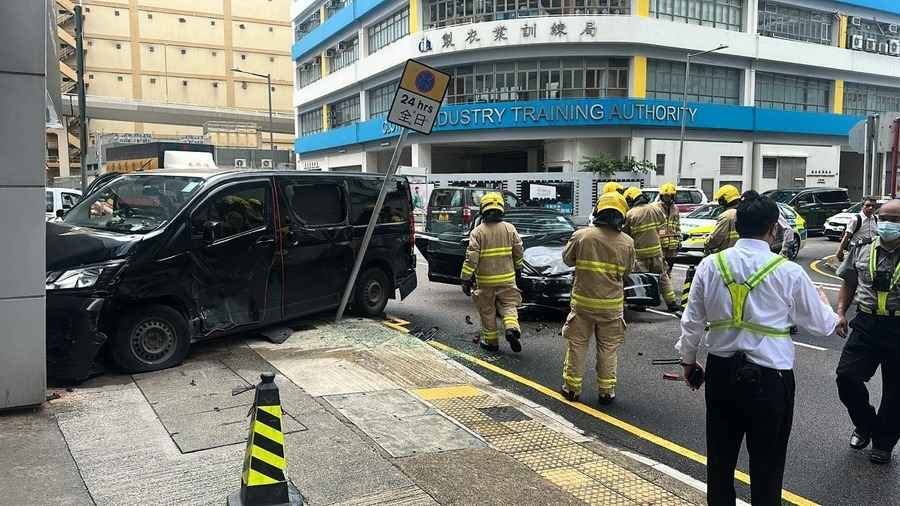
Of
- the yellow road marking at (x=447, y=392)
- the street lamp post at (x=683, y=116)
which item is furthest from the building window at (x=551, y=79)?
the yellow road marking at (x=447, y=392)

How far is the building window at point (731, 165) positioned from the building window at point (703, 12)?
6.95 meters

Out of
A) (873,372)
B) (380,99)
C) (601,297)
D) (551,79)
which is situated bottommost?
(873,372)

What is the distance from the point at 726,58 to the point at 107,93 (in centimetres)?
5537

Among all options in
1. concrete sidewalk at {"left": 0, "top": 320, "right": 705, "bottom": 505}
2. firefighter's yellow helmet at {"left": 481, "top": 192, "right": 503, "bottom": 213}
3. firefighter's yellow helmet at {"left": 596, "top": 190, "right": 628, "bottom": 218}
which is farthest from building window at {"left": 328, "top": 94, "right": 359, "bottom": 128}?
concrete sidewalk at {"left": 0, "top": 320, "right": 705, "bottom": 505}

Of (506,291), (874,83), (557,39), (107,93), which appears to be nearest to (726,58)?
(557,39)

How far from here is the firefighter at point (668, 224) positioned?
36.5 ft

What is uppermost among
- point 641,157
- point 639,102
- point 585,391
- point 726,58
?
point 726,58

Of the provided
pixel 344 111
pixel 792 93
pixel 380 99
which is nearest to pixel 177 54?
pixel 344 111

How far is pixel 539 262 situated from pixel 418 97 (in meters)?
2.89

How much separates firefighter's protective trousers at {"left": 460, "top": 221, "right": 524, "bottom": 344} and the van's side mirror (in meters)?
2.62

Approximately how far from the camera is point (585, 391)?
649 centimetres

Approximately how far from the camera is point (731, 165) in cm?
3891

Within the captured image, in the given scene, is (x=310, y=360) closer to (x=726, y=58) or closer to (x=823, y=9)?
(x=726, y=58)

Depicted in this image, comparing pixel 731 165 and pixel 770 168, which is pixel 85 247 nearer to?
pixel 731 165
